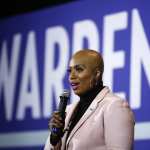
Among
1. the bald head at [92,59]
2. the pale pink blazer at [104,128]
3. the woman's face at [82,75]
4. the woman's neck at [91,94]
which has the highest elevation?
the bald head at [92,59]

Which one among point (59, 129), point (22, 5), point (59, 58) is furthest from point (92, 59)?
point (22, 5)

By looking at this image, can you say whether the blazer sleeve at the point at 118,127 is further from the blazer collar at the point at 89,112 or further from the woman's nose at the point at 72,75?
the woman's nose at the point at 72,75

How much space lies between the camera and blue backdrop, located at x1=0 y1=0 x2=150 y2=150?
2656 millimetres

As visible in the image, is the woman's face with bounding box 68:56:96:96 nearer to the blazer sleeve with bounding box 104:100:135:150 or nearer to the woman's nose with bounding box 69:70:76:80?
the woman's nose with bounding box 69:70:76:80

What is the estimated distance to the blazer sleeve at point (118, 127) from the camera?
1.72 metres

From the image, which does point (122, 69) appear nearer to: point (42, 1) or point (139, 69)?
point (139, 69)

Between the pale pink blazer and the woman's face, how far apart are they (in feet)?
0.21

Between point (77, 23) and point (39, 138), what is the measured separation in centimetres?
75

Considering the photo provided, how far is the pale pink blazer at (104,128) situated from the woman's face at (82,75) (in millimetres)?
63

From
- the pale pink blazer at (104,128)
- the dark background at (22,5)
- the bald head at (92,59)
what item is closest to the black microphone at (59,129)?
the pale pink blazer at (104,128)

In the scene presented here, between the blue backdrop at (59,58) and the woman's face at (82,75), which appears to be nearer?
the woman's face at (82,75)

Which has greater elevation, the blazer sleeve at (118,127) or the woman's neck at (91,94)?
the woman's neck at (91,94)

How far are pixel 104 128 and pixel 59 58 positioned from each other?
57.2 inches

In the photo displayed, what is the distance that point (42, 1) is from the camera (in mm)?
3365
